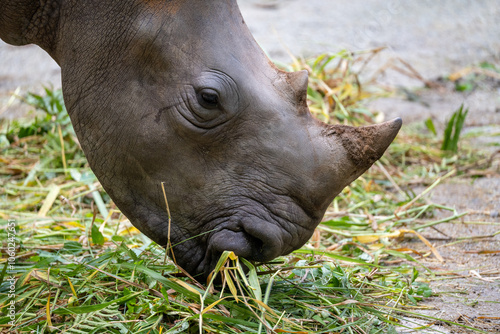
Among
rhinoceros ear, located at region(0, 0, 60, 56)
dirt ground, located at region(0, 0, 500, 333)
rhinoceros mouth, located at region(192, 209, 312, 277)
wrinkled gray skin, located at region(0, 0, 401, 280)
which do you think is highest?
rhinoceros ear, located at region(0, 0, 60, 56)

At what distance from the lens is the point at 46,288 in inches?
111

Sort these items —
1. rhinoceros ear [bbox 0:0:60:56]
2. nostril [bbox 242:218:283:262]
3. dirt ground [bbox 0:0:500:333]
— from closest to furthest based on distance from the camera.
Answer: nostril [bbox 242:218:283:262] → rhinoceros ear [bbox 0:0:60:56] → dirt ground [bbox 0:0:500:333]

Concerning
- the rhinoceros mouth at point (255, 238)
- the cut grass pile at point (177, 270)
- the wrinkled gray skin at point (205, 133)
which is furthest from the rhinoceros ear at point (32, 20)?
the rhinoceros mouth at point (255, 238)

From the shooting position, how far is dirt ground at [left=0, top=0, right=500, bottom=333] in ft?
10.7

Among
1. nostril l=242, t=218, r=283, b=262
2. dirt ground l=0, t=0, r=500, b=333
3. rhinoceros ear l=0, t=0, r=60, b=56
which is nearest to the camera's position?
nostril l=242, t=218, r=283, b=262

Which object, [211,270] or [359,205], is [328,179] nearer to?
[211,270]

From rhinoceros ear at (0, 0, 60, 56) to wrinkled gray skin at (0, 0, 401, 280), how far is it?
0.19 meters

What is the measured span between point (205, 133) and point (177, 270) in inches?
30.7

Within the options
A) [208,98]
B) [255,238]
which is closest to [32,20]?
[208,98]

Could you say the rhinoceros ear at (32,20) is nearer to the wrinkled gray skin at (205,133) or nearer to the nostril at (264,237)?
the wrinkled gray skin at (205,133)

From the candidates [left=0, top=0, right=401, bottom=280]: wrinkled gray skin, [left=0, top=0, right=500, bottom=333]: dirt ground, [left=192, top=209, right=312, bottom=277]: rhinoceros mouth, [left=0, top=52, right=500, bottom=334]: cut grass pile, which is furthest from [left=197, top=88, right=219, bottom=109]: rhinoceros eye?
[left=0, top=0, right=500, bottom=333]: dirt ground

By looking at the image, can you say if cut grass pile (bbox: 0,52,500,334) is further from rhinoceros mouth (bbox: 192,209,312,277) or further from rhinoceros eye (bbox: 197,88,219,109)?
rhinoceros eye (bbox: 197,88,219,109)

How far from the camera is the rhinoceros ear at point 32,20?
2.76 m

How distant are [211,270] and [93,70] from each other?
1055 mm
